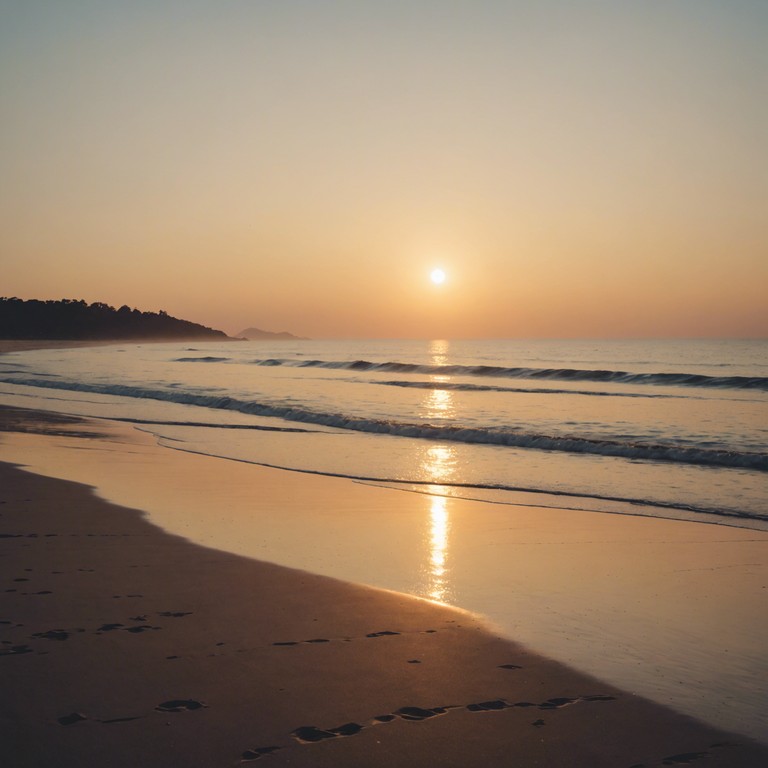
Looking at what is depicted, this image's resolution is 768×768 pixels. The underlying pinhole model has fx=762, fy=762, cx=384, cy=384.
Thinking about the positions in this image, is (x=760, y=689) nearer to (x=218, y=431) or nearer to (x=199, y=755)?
(x=199, y=755)

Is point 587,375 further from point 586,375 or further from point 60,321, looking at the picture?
point 60,321

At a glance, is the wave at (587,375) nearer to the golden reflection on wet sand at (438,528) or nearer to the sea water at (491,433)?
the sea water at (491,433)

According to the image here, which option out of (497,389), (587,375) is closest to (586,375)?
(587,375)

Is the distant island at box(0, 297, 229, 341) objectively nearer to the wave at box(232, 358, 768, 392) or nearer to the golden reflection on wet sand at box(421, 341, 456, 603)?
the wave at box(232, 358, 768, 392)

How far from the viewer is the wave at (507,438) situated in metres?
16.0

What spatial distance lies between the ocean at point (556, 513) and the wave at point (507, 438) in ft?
0.19

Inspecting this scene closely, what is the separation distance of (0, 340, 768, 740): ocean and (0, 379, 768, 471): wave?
0.06 m

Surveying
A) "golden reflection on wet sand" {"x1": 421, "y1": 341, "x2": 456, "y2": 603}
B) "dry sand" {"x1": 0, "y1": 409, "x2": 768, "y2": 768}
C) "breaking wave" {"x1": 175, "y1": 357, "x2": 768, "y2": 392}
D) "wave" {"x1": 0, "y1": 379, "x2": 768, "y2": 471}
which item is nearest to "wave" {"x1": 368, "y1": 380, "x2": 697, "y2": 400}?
"breaking wave" {"x1": 175, "y1": 357, "x2": 768, "y2": 392}

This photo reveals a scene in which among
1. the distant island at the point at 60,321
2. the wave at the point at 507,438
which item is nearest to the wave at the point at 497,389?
the wave at the point at 507,438

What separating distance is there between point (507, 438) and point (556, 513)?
8579 mm

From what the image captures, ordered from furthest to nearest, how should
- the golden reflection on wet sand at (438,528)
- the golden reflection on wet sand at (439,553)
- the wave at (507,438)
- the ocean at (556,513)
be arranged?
1. the wave at (507,438)
2. the golden reflection on wet sand at (438,528)
3. the golden reflection on wet sand at (439,553)
4. the ocean at (556,513)

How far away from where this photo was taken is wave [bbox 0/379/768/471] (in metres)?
16.0

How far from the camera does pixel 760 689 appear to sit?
4.69 meters

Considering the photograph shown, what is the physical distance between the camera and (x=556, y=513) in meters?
10.4
